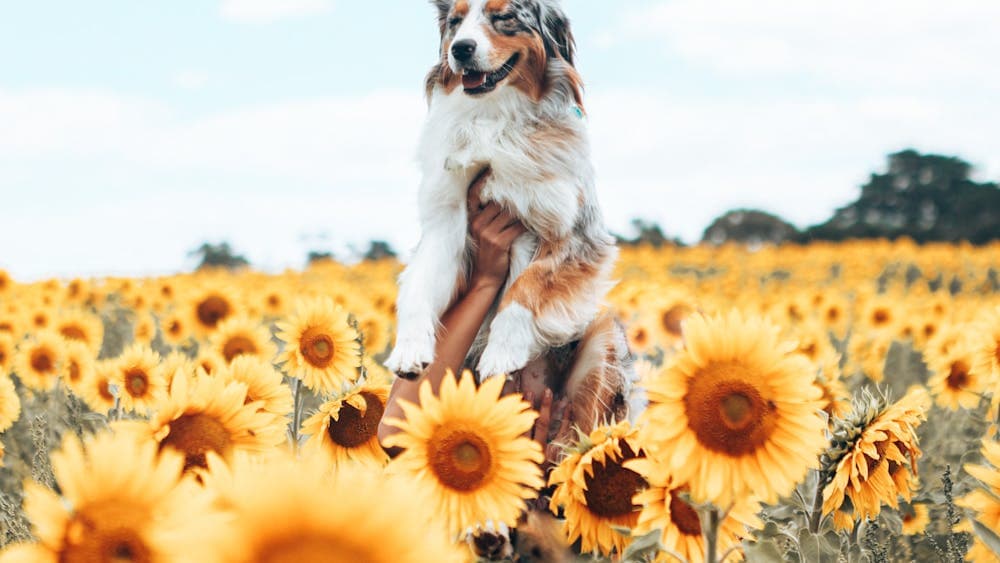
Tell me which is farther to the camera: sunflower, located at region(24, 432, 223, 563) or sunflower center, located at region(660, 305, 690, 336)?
sunflower center, located at region(660, 305, 690, 336)

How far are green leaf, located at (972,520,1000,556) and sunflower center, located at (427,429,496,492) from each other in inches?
38.8

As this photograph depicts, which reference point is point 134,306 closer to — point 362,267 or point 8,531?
point 8,531

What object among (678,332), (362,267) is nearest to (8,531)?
(678,332)

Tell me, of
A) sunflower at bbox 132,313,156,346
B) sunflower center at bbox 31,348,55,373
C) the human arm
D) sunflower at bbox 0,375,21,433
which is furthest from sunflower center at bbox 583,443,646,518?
sunflower at bbox 132,313,156,346

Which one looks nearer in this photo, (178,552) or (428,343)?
(178,552)

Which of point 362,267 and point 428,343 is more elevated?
point 362,267

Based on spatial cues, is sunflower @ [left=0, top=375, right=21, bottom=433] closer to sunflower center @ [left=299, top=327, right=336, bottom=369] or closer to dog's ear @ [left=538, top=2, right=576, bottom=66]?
sunflower center @ [left=299, top=327, right=336, bottom=369]

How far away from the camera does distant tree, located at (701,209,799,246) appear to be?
35719 mm

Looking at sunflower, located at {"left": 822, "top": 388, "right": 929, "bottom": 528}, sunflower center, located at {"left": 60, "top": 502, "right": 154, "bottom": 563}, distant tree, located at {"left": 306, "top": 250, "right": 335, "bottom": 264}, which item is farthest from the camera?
distant tree, located at {"left": 306, "top": 250, "right": 335, "bottom": 264}

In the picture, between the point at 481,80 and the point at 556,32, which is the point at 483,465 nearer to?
the point at 481,80

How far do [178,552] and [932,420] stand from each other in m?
5.24

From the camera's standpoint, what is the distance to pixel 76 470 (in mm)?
1152

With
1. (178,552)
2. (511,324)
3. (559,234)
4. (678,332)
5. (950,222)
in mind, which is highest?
(950,222)

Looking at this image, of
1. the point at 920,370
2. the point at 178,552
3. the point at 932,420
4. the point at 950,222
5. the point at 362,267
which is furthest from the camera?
the point at 950,222
